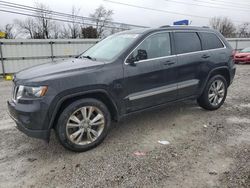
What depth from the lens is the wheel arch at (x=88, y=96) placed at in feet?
10.3

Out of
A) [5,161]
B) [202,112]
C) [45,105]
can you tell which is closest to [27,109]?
[45,105]

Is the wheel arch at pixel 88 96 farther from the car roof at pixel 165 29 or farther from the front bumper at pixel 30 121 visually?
the car roof at pixel 165 29

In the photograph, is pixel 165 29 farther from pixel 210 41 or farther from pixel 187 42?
pixel 210 41

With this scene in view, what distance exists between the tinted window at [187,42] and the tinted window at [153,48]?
0.81 ft

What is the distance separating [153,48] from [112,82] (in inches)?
44.0

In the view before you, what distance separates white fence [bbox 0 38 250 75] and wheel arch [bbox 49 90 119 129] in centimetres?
1017

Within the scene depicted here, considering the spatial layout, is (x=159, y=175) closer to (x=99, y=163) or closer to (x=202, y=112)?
(x=99, y=163)

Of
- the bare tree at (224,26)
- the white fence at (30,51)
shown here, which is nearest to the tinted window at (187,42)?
the white fence at (30,51)

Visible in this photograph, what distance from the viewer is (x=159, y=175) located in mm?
2844

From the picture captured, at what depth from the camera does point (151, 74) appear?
3.88 meters

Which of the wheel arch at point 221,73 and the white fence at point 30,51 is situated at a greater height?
the white fence at point 30,51

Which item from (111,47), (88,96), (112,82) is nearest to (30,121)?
(88,96)

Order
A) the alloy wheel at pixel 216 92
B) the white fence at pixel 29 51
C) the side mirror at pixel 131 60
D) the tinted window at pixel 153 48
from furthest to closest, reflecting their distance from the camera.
→ the white fence at pixel 29 51
the alloy wheel at pixel 216 92
the tinted window at pixel 153 48
the side mirror at pixel 131 60

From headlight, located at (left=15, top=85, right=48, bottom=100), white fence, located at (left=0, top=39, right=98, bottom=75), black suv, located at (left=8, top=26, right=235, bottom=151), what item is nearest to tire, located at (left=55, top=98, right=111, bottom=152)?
black suv, located at (left=8, top=26, right=235, bottom=151)
